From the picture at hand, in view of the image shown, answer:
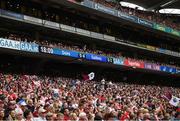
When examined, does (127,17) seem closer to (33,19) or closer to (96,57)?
(96,57)

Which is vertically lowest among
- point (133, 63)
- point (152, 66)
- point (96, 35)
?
point (152, 66)

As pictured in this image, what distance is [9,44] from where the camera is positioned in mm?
24359

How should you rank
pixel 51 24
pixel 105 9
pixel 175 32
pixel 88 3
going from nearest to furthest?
pixel 51 24, pixel 88 3, pixel 105 9, pixel 175 32

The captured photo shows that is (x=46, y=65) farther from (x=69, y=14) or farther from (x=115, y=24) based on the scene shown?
(x=115, y=24)

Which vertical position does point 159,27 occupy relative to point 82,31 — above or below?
above

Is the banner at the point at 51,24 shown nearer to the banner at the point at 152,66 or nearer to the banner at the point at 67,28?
the banner at the point at 67,28

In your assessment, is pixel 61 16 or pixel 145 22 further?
pixel 145 22

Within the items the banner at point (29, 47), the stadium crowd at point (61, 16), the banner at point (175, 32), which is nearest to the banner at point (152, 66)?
the stadium crowd at point (61, 16)

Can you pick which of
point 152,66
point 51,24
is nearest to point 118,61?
point 152,66

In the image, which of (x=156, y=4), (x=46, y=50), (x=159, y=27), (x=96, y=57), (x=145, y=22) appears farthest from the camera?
(x=156, y=4)

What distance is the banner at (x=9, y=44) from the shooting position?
23.8 m

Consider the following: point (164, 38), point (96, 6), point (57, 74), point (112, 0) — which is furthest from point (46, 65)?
point (164, 38)

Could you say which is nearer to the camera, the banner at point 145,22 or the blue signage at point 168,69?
the banner at point 145,22

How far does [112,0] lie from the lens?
4306 cm
